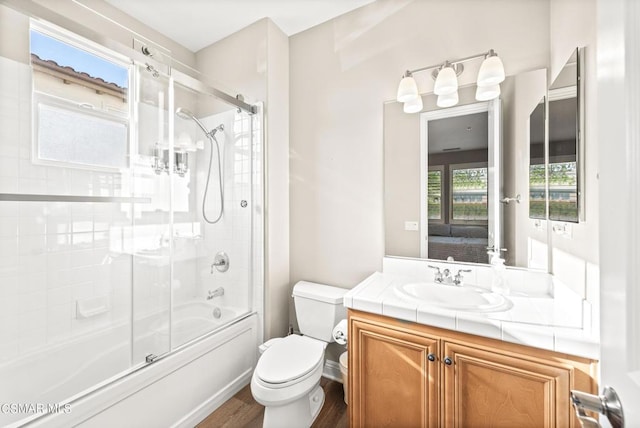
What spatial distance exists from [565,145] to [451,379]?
1121 millimetres

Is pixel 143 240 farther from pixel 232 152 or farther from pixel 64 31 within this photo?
pixel 64 31

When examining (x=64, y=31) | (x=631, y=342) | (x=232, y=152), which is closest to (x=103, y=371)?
(x=232, y=152)

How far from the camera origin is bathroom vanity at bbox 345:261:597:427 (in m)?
0.97

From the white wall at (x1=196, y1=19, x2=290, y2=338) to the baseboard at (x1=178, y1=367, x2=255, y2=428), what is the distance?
332 mm

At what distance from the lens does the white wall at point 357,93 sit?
156 centimetres

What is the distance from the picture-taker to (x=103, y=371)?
1476 millimetres

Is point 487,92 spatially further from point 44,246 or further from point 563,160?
point 44,246

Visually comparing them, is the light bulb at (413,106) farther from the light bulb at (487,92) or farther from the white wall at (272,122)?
the white wall at (272,122)

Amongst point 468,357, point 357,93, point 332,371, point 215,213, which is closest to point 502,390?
point 468,357

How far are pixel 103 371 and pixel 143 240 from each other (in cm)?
74

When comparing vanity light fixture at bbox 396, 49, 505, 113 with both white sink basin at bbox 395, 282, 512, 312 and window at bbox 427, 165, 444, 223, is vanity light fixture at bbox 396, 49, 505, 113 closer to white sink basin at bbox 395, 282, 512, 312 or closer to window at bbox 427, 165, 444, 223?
window at bbox 427, 165, 444, 223

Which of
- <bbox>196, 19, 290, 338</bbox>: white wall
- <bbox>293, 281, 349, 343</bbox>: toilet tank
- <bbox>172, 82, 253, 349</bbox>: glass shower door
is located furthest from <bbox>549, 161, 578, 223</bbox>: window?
<bbox>172, 82, 253, 349</bbox>: glass shower door

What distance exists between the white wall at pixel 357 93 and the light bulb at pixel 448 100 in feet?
0.39

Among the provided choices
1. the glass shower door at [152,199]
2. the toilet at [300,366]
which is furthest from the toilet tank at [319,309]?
the glass shower door at [152,199]
